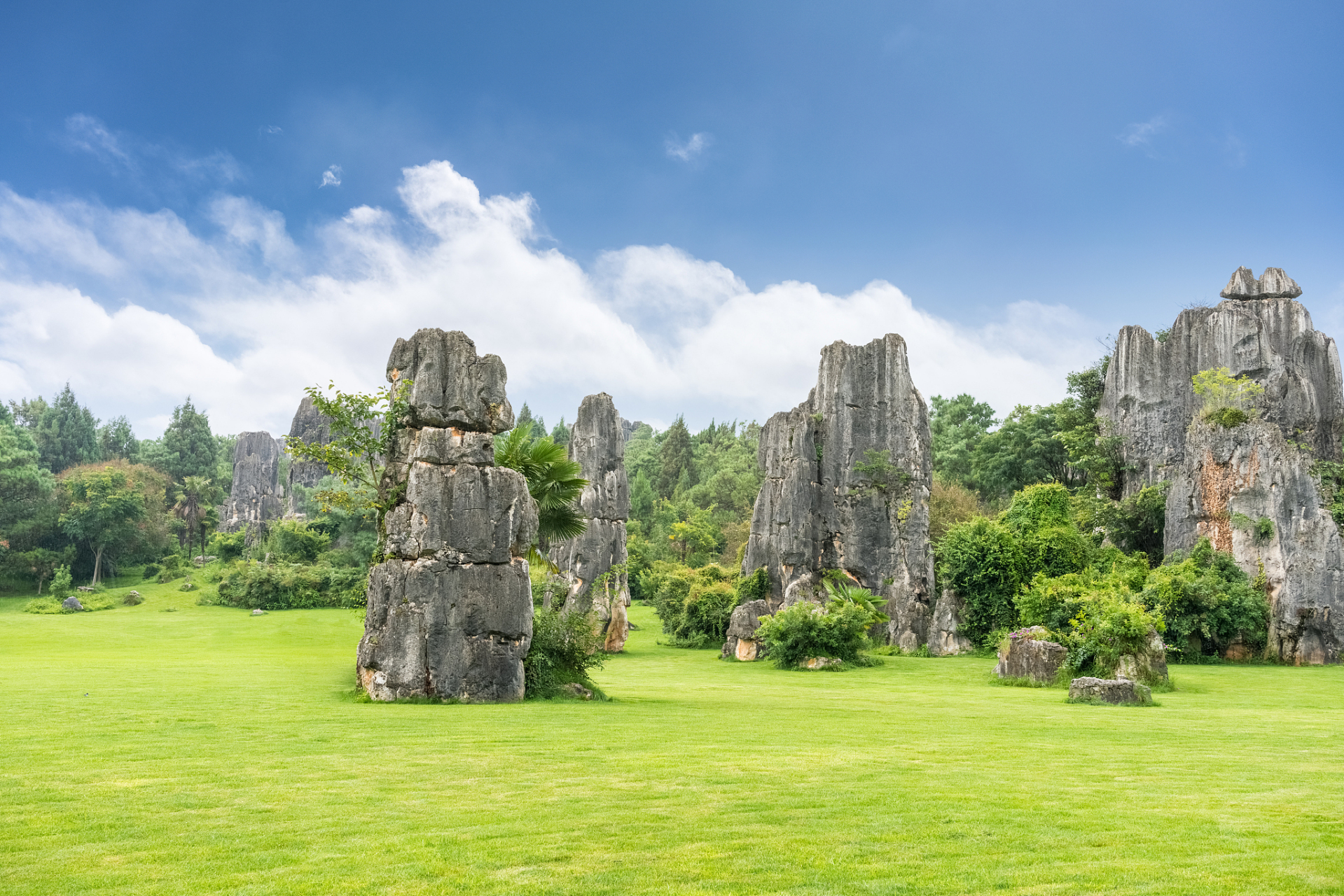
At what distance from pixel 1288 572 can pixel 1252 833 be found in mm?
25961

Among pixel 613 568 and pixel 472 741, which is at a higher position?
pixel 613 568

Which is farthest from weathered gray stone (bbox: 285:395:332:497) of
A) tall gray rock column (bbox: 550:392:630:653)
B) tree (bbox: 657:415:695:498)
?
tall gray rock column (bbox: 550:392:630:653)

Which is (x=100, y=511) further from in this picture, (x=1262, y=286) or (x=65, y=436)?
(x=1262, y=286)

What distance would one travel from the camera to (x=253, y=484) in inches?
2972

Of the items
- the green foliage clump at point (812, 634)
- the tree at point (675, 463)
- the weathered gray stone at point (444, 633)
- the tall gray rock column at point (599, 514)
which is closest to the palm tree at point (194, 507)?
the tree at point (675, 463)

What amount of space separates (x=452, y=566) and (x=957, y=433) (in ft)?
Result: 152

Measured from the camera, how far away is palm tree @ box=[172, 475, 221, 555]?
71562 mm

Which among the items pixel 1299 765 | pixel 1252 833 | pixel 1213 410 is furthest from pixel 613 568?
pixel 1252 833

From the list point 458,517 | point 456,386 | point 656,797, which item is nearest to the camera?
point 656,797

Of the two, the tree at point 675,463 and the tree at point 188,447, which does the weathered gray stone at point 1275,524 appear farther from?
the tree at point 188,447

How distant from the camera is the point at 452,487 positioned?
15.9 meters

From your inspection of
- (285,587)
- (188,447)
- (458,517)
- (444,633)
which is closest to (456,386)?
(458,517)

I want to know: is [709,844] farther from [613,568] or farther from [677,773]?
[613,568]

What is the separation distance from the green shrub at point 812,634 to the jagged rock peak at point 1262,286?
25872 mm
